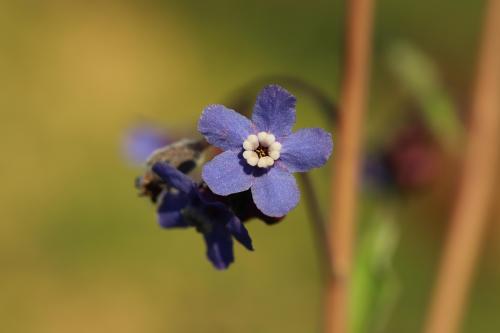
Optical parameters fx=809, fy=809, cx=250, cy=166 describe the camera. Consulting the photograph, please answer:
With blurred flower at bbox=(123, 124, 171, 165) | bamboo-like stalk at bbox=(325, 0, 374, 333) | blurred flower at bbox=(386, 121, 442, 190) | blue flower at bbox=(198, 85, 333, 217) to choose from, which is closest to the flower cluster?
blue flower at bbox=(198, 85, 333, 217)

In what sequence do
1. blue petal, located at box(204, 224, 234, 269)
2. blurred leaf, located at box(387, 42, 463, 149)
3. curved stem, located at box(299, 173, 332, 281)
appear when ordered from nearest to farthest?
blue petal, located at box(204, 224, 234, 269) → curved stem, located at box(299, 173, 332, 281) → blurred leaf, located at box(387, 42, 463, 149)

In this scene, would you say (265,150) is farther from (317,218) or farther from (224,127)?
(317,218)

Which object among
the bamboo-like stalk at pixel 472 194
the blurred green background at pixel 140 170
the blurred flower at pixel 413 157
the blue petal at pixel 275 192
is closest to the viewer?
the blue petal at pixel 275 192

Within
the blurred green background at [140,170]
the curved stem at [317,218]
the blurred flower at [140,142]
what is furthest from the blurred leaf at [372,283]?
the blurred green background at [140,170]

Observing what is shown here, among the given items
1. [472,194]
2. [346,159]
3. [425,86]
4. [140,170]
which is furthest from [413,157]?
[140,170]

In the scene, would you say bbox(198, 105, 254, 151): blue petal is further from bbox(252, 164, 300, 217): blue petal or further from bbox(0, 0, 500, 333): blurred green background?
bbox(0, 0, 500, 333): blurred green background

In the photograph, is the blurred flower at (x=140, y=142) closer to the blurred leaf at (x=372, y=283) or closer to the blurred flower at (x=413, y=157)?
the blurred leaf at (x=372, y=283)

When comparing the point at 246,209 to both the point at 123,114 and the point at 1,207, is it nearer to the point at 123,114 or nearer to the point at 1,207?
the point at 1,207

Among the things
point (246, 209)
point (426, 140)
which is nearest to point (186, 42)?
point (426, 140)
